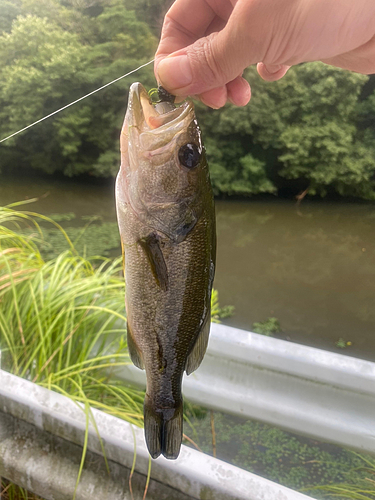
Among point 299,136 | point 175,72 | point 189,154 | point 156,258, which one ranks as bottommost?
point 299,136

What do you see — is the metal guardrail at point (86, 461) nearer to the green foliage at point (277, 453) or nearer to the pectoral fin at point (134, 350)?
the pectoral fin at point (134, 350)

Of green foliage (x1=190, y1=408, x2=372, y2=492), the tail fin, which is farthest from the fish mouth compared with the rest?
green foliage (x1=190, y1=408, x2=372, y2=492)

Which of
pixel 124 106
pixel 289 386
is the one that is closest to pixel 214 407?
pixel 289 386

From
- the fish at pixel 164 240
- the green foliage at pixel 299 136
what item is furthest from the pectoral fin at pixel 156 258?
the green foliage at pixel 299 136

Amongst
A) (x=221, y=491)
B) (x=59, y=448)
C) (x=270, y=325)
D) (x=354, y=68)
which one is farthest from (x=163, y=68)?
(x=270, y=325)

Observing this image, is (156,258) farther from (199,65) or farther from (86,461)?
(86,461)

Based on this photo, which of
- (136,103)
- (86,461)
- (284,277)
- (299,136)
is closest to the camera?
(136,103)

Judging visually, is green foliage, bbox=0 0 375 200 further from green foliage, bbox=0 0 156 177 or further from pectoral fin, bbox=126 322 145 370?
pectoral fin, bbox=126 322 145 370

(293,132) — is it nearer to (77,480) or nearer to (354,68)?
(354,68)
